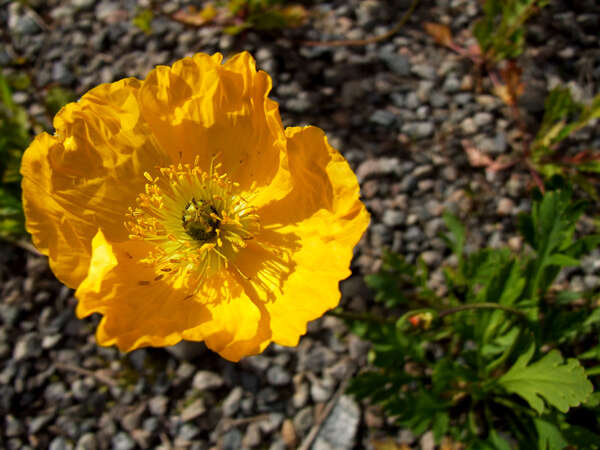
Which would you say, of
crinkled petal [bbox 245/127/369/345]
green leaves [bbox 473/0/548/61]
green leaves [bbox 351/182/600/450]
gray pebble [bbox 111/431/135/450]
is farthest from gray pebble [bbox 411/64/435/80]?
gray pebble [bbox 111/431/135/450]

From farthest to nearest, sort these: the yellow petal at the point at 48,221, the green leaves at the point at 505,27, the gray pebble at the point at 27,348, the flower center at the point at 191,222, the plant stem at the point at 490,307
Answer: the green leaves at the point at 505,27 < the gray pebble at the point at 27,348 < the plant stem at the point at 490,307 < the flower center at the point at 191,222 < the yellow petal at the point at 48,221

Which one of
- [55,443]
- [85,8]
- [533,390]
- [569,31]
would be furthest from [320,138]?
[85,8]

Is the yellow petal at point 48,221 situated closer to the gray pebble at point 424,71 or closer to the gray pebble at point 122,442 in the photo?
the gray pebble at point 122,442

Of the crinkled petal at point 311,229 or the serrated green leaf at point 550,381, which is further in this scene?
the serrated green leaf at point 550,381

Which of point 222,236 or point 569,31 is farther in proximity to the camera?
point 569,31

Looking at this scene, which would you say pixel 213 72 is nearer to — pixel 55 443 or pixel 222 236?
pixel 222 236

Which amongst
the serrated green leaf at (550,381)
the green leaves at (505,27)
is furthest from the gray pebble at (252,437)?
the green leaves at (505,27)

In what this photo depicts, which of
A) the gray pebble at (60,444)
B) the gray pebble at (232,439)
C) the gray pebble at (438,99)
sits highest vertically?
the gray pebble at (438,99)
